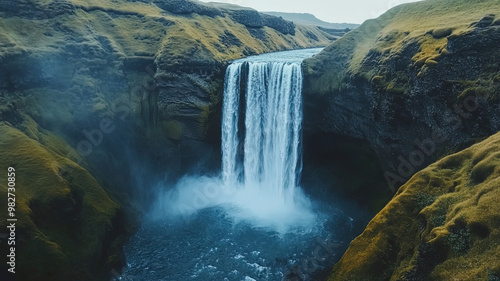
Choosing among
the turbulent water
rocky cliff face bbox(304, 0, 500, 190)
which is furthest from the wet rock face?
the turbulent water

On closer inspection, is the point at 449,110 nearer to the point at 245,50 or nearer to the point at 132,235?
the point at 132,235

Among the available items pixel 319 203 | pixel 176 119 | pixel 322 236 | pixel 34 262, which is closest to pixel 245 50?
pixel 176 119

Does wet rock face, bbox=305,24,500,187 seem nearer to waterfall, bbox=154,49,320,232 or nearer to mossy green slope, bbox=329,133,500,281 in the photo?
mossy green slope, bbox=329,133,500,281

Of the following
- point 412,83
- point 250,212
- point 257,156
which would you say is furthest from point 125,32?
point 412,83

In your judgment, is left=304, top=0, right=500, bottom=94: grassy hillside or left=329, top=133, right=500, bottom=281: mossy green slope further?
left=304, top=0, right=500, bottom=94: grassy hillside

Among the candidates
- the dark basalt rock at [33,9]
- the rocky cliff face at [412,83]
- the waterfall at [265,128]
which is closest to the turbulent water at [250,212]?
the waterfall at [265,128]
